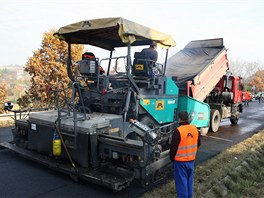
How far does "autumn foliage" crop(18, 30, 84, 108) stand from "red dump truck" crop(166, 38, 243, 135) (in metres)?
6.43

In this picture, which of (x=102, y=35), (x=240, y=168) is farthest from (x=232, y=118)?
(x=102, y=35)

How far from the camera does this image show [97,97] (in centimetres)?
589

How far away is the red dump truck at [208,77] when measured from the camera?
8.25m

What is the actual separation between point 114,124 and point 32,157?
1746 mm

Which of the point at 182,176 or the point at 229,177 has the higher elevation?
the point at 182,176

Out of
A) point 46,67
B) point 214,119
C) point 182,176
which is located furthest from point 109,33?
point 46,67

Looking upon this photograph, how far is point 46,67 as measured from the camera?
1410cm

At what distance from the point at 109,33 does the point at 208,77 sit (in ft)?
13.5

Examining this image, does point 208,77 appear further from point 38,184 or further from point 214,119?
point 38,184

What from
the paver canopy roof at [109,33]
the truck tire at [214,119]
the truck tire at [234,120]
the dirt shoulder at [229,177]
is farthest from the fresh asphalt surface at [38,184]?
the truck tire at [234,120]

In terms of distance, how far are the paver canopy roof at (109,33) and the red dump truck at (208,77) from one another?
1.88m

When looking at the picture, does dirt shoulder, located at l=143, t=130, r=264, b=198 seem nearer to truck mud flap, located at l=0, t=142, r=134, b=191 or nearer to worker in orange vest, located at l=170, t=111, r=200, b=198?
truck mud flap, located at l=0, t=142, r=134, b=191

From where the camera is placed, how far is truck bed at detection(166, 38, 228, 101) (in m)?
8.09

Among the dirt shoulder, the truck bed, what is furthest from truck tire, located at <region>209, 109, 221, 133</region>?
the dirt shoulder
